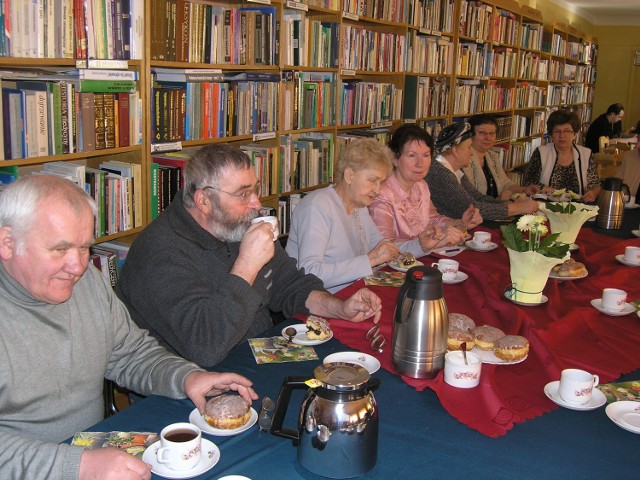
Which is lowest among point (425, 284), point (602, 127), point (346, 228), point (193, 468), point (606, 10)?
point (193, 468)

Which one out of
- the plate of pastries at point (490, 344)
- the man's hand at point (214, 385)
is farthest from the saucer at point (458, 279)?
the man's hand at point (214, 385)

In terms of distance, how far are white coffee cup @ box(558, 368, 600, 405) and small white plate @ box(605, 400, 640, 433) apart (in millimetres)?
55

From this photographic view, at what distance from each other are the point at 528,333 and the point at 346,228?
107 cm

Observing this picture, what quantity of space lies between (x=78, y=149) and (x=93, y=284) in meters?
1.14

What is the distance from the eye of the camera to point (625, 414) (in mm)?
1408

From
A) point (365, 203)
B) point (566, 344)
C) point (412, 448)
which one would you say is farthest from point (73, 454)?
point (365, 203)

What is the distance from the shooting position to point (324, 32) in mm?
4023

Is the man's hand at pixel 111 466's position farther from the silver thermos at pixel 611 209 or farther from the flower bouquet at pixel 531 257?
the silver thermos at pixel 611 209

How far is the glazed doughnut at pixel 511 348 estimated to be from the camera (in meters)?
1.64

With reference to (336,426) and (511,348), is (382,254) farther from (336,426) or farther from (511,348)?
(336,426)

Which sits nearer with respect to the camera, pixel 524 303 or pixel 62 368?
pixel 62 368

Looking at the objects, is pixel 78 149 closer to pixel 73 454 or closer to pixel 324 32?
pixel 73 454

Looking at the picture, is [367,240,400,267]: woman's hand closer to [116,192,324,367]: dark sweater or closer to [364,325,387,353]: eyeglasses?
[116,192,324,367]: dark sweater

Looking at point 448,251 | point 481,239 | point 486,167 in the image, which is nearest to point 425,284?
point 448,251
